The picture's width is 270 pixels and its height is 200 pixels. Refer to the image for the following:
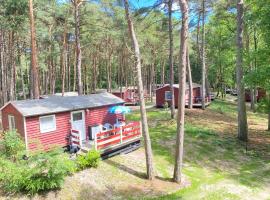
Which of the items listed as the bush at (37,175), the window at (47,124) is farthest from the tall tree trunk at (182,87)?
the window at (47,124)

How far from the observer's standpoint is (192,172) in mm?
13484

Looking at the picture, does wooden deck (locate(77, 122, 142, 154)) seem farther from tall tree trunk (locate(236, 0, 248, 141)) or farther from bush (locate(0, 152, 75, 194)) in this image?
tall tree trunk (locate(236, 0, 248, 141))

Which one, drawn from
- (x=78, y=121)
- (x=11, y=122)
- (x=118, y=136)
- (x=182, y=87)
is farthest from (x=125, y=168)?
(x=11, y=122)

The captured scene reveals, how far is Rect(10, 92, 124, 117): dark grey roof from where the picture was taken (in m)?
13.5

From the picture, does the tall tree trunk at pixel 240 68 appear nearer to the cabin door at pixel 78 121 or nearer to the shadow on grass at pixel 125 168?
the shadow on grass at pixel 125 168

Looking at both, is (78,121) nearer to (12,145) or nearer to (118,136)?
(118,136)

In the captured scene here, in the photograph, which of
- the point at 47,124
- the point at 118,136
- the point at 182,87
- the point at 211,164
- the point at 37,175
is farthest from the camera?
the point at 211,164

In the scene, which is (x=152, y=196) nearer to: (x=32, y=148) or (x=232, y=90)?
(x=32, y=148)

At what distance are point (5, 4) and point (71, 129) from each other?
38.5ft

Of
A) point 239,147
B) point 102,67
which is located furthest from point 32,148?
point 102,67

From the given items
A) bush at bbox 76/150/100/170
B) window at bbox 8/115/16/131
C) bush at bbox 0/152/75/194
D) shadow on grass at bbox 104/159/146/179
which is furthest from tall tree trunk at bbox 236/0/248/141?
window at bbox 8/115/16/131

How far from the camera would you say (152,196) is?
10.9 metres

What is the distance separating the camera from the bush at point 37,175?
10172 mm

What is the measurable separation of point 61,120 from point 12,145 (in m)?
2.99
